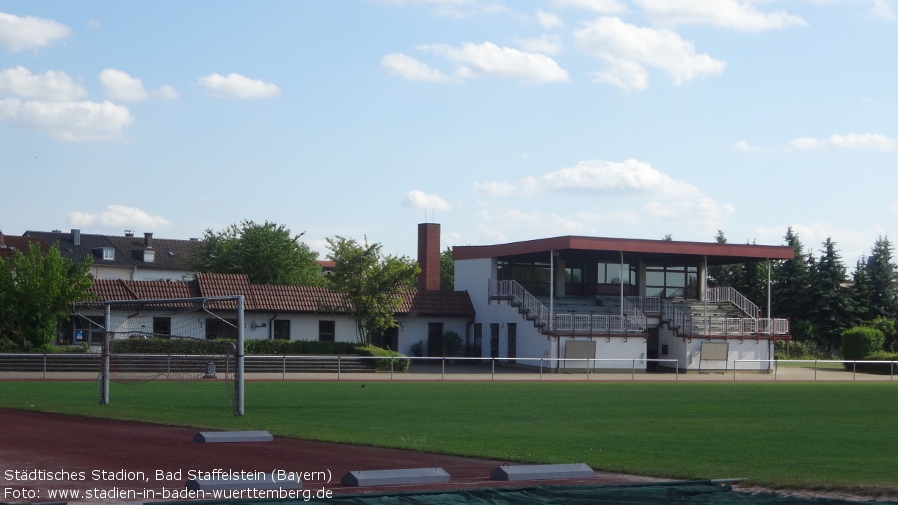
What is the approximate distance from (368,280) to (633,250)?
13.0 m

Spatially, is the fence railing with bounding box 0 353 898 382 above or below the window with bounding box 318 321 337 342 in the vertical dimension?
below

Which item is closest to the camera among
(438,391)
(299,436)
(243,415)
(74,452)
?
(74,452)

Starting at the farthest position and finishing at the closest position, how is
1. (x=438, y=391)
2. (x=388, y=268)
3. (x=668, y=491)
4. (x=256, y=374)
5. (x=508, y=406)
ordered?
(x=388, y=268)
(x=256, y=374)
(x=438, y=391)
(x=508, y=406)
(x=668, y=491)

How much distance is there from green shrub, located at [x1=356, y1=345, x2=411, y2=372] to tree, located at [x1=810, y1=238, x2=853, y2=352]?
37141 millimetres

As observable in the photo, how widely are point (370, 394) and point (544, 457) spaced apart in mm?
16312

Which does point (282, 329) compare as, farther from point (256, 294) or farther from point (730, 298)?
point (730, 298)

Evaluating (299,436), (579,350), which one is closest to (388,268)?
(579,350)

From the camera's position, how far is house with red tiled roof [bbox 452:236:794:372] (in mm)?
51562

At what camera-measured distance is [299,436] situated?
1714 cm

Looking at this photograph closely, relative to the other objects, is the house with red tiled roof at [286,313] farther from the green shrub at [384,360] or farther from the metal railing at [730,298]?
the metal railing at [730,298]

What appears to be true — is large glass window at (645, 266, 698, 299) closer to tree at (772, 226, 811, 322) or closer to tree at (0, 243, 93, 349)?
tree at (772, 226, 811, 322)

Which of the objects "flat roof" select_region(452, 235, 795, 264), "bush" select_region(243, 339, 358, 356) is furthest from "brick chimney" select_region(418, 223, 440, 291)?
"bush" select_region(243, 339, 358, 356)

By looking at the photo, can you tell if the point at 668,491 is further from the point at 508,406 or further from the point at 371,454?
the point at 508,406

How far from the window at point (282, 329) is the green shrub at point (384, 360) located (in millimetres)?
5482
